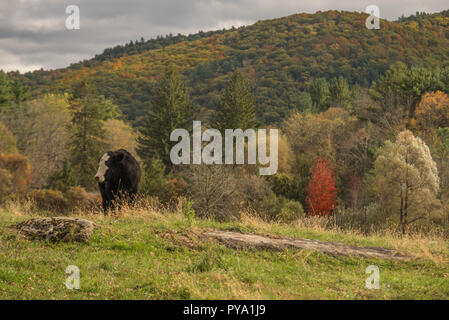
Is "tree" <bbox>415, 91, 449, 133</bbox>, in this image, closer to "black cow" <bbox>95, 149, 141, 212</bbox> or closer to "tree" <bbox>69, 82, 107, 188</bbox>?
"tree" <bbox>69, 82, 107, 188</bbox>

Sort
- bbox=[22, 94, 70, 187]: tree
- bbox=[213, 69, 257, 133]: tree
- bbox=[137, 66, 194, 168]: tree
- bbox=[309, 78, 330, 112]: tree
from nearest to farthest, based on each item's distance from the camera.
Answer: bbox=[22, 94, 70, 187]: tree < bbox=[137, 66, 194, 168]: tree < bbox=[213, 69, 257, 133]: tree < bbox=[309, 78, 330, 112]: tree

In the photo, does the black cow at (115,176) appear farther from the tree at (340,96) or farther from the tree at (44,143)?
the tree at (340,96)

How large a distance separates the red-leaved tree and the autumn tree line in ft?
0.38

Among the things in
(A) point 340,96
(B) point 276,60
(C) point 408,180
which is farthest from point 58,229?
(B) point 276,60

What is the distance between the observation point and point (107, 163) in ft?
58.1

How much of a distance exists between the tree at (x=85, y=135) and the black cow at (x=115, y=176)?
128ft

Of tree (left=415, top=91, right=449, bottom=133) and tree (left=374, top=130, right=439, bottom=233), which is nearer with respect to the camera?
tree (left=374, top=130, right=439, bottom=233)

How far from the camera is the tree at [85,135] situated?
2229 inches

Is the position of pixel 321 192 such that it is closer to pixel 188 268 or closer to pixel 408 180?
pixel 408 180

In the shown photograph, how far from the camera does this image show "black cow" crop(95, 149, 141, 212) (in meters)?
17.7

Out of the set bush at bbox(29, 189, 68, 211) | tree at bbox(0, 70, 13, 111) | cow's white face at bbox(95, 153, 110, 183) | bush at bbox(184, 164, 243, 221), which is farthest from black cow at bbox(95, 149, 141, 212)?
tree at bbox(0, 70, 13, 111)

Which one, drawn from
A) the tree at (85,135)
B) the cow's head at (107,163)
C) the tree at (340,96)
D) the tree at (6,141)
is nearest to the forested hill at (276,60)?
the tree at (340,96)

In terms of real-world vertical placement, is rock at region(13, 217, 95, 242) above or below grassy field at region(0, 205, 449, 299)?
above

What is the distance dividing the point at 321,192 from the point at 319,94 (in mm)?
36633
